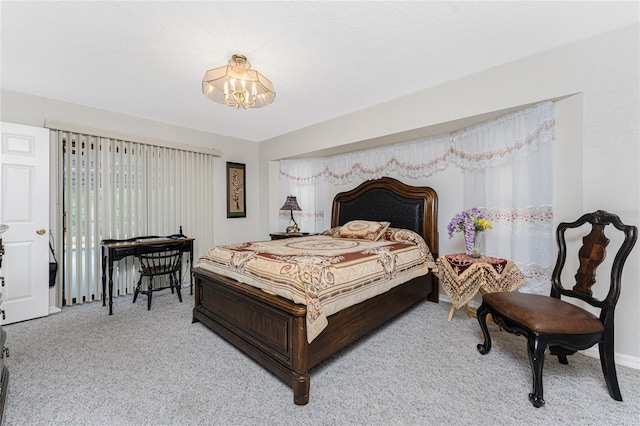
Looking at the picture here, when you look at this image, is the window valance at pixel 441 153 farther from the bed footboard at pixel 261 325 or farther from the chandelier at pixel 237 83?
the bed footboard at pixel 261 325

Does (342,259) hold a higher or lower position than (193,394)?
higher

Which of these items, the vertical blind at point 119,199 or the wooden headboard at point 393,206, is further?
the wooden headboard at point 393,206

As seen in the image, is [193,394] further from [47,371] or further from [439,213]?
[439,213]

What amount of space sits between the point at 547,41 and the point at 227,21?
8.23 feet

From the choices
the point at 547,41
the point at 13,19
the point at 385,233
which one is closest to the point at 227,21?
the point at 13,19

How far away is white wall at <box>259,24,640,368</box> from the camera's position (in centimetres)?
203

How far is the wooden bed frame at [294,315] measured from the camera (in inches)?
69.7

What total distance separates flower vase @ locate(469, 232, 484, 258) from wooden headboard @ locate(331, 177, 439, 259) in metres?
0.51

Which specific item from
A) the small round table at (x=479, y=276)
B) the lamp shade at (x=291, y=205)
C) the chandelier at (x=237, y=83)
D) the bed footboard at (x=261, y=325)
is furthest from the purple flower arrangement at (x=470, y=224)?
the lamp shade at (x=291, y=205)

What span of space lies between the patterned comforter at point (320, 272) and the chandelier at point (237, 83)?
1383 millimetres

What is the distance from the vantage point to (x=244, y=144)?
5.12 meters

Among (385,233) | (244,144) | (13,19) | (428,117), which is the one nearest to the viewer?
(13,19)

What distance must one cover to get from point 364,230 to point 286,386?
211 cm

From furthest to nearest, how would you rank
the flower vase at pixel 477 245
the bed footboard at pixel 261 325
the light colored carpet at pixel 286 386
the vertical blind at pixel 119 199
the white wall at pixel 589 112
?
the vertical blind at pixel 119 199 → the flower vase at pixel 477 245 → the white wall at pixel 589 112 → the bed footboard at pixel 261 325 → the light colored carpet at pixel 286 386
